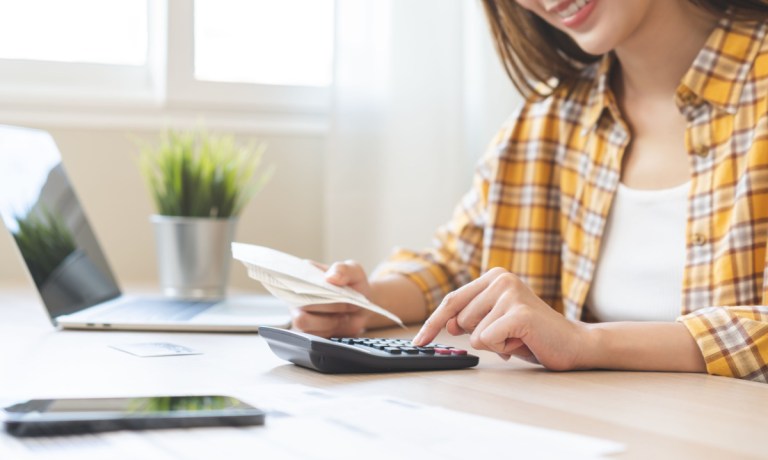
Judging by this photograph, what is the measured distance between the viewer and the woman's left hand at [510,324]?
89cm

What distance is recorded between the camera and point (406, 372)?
86 cm

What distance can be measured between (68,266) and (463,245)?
57 cm

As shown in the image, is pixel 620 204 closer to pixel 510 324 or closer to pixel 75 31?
pixel 510 324

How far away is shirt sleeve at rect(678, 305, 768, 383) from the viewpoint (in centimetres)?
94

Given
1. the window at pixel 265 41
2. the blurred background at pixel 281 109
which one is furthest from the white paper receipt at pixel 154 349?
the window at pixel 265 41

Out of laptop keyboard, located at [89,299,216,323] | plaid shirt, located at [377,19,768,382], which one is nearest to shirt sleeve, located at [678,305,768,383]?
plaid shirt, located at [377,19,768,382]

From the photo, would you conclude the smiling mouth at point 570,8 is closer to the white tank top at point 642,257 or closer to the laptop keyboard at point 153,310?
the white tank top at point 642,257

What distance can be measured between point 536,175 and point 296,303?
0.52 metres

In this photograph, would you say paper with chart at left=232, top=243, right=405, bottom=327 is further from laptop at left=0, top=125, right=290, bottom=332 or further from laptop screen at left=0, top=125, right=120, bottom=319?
laptop screen at left=0, top=125, right=120, bottom=319

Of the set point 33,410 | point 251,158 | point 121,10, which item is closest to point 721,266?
point 33,410

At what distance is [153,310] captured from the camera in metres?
1.34

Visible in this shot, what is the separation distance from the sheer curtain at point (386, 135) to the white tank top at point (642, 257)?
71 centimetres

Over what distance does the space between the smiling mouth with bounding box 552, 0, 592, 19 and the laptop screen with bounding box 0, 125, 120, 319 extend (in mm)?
727

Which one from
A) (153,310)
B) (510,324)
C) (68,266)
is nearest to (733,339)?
(510,324)
